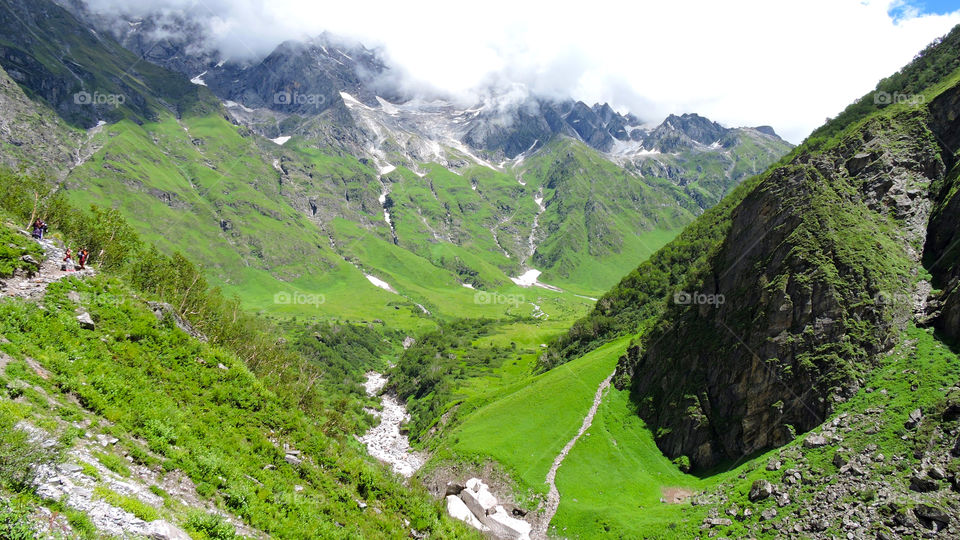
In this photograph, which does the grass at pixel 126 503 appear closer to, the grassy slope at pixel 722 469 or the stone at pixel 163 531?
the stone at pixel 163 531

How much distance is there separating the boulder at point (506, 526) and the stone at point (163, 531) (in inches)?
1865

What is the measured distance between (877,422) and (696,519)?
62.5ft

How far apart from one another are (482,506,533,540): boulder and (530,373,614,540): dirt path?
117 centimetres

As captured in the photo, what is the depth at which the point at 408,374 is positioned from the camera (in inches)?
6240

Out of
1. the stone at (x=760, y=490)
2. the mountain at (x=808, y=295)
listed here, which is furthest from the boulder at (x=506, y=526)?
the stone at (x=760, y=490)

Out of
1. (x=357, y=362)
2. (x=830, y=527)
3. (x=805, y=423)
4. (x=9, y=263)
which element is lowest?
(x=357, y=362)

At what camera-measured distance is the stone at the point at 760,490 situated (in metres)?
41.9

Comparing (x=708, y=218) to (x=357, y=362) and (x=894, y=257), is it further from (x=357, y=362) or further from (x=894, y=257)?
(x=357, y=362)

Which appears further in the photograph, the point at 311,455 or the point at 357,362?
the point at 357,362

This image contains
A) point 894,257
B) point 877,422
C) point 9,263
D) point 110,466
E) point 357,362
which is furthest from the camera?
point 357,362

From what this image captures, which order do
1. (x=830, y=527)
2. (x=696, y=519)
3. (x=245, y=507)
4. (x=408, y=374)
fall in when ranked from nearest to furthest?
(x=245, y=507), (x=830, y=527), (x=696, y=519), (x=408, y=374)

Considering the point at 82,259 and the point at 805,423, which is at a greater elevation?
the point at 82,259

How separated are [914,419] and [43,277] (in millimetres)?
66965

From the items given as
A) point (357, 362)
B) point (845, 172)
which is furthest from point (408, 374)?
point (845, 172)
